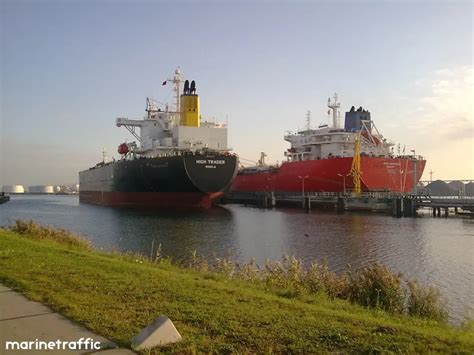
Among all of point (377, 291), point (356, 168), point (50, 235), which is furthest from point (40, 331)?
point (356, 168)

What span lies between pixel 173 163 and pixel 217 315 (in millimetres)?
38376

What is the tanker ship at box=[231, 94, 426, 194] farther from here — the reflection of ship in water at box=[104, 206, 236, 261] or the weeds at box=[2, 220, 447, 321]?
the weeds at box=[2, 220, 447, 321]

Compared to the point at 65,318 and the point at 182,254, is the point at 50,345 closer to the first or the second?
the point at 65,318

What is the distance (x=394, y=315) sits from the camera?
8039mm

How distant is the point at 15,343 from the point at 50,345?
0.38 metres

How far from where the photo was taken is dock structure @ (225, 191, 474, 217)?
41.9m

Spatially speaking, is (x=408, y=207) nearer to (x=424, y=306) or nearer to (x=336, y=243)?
(x=336, y=243)

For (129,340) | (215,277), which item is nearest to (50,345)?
(129,340)

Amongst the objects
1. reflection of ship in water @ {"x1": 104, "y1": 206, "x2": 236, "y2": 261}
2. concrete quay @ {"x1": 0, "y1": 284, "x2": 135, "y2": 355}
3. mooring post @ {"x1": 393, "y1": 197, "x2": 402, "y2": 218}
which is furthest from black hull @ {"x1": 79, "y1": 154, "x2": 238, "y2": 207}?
concrete quay @ {"x1": 0, "y1": 284, "x2": 135, "y2": 355}

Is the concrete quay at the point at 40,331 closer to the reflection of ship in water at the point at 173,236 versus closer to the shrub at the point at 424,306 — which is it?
the shrub at the point at 424,306

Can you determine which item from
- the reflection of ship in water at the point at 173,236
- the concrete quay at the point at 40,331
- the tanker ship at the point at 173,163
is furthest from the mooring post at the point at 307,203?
the concrete quay at the point at 40,331

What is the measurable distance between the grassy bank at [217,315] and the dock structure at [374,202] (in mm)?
35899

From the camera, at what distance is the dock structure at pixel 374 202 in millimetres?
41938

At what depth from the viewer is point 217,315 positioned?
6.02 m
